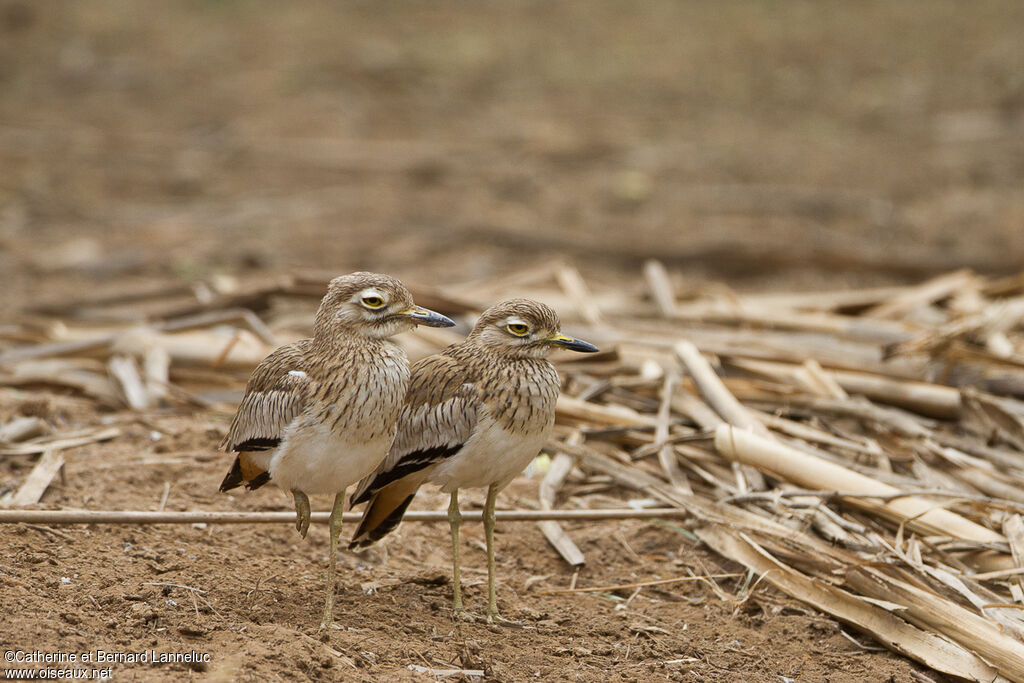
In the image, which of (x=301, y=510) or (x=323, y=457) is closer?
(x=323, y=457)

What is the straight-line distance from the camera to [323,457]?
3766 millimetres

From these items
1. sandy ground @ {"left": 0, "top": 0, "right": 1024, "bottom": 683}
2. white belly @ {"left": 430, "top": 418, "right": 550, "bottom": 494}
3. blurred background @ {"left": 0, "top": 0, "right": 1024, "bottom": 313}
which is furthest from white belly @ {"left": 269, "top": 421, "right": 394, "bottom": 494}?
blurred background @ {"left": 0, "top": 0, "right": 1024, "bottom": 313}

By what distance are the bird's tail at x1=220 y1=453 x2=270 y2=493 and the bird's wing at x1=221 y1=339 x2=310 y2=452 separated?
9cm

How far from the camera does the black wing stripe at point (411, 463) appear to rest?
13.1 ft

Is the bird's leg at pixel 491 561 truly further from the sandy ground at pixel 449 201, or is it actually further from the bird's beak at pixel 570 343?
the bird's beak at pixel 570 343

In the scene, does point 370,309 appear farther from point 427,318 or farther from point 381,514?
point 381,514

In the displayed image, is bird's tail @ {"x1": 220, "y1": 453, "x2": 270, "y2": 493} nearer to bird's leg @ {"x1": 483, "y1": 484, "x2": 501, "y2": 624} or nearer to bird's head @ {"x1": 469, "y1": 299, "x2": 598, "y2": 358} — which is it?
bird's leg @ {"x1": 483, "y1": 484, "x2": 501, "y2": 624}

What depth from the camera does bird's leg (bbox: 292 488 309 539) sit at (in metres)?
4.05

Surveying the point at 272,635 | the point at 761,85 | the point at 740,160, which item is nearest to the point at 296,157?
the point at 740,160

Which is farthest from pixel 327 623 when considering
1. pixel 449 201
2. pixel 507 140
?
pixel 507 140

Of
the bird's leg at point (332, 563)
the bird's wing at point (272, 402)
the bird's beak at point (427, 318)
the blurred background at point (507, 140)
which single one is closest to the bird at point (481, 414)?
the bird's leg at point (332, 563)

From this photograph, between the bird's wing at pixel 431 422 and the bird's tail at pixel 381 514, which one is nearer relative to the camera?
the bird's wing at pixel 431 422

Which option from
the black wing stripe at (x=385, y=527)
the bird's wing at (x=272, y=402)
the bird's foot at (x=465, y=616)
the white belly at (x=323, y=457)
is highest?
the bird's wing at (x=272, y=402)

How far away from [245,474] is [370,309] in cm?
85
